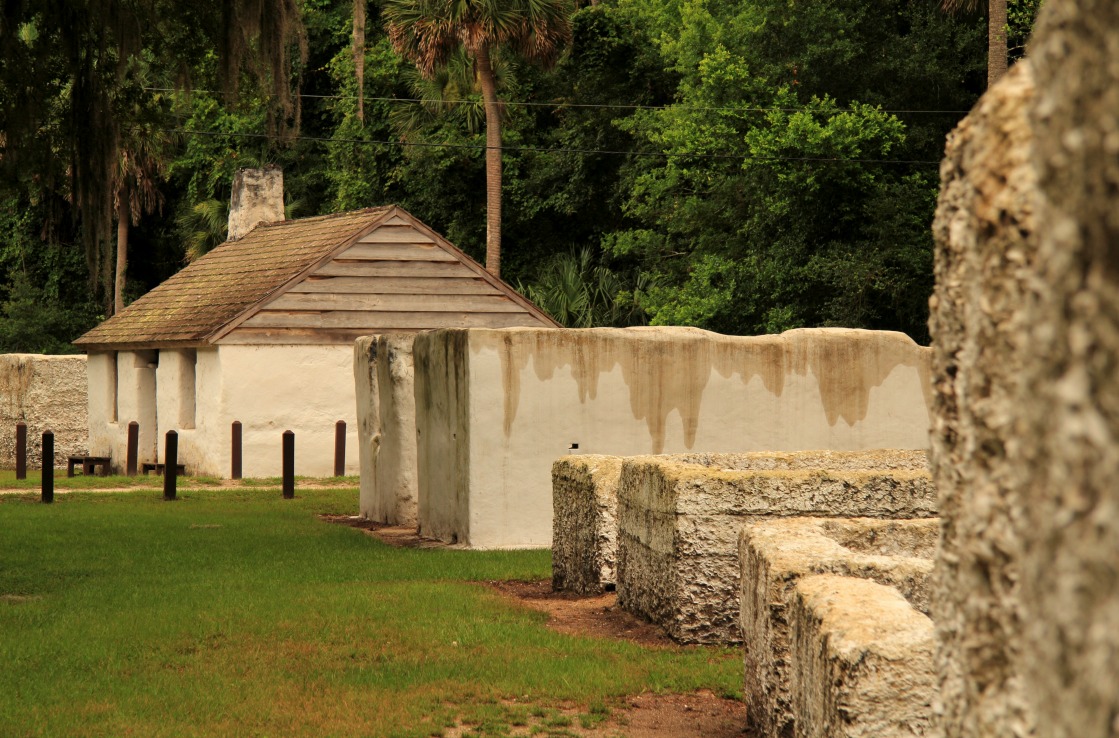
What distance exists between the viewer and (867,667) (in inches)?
160

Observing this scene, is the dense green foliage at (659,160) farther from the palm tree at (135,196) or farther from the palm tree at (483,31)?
the palm tree at (483,31)

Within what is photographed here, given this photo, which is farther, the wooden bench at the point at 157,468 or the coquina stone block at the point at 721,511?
the wooden bench at the point at 157,468

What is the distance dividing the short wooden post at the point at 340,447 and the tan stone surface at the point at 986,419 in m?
20.8

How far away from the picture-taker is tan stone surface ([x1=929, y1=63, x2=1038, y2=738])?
6.70 feet

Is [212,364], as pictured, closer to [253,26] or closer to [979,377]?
[253,26]

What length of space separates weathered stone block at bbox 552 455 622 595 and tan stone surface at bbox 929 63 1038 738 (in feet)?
24.7

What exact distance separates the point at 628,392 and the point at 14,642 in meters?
6.85

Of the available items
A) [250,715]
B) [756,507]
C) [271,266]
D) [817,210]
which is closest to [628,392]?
[756,507]

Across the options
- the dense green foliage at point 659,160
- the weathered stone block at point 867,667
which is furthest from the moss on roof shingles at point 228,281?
the weathered stone block at point 867,667

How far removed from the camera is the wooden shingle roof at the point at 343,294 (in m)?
23.4

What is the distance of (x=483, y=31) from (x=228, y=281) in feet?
29.3

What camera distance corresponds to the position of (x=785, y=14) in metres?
31.3

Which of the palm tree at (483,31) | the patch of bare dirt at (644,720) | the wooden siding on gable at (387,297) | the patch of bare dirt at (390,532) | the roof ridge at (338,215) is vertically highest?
the palm tree at (483,31)

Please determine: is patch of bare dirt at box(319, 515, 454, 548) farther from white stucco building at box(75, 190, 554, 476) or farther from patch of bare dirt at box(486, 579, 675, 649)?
white stucco building at box(75, 190, 554, 476)
